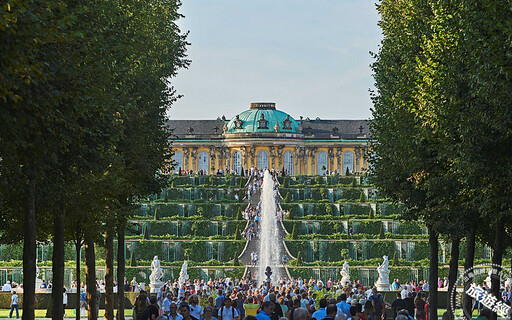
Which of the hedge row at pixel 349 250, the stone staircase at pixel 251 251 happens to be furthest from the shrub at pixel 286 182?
the hedge row at pixel 349 250

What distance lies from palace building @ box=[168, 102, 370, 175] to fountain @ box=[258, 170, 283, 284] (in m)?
40.9

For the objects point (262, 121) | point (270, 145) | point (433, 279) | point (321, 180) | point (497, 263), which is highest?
point (262, 121)

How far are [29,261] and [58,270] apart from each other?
2867 mm

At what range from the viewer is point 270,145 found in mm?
134625

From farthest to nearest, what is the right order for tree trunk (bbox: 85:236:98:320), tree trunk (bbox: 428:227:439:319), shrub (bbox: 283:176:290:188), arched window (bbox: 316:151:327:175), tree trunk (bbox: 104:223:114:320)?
arched window (bbox: 316:151:327:175), shrub (bbox: 283:176:290:188), tree trunk (bbox: 428:227:439:319), tree trunk (bbox: 104:223:114:320), tree trunk (bbox: 85:236:98:320)

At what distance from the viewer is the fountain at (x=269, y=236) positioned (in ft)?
208

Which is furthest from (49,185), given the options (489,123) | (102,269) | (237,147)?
(237,147)

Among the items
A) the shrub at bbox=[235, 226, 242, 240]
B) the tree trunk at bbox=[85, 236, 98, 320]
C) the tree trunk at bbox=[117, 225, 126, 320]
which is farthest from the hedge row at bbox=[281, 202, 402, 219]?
the tree trunk at bbox=[85, 236, 98, 320]

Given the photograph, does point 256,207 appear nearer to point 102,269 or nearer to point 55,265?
point 102,269

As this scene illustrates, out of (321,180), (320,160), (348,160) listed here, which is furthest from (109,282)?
(348,160)

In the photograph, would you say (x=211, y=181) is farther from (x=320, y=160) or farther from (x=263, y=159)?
(x=320, y=160)

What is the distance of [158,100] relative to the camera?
1224 inches

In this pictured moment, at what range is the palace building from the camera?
441 ft

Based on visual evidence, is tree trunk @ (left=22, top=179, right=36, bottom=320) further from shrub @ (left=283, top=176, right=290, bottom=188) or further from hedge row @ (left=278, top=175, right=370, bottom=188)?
hedge row @ (left=278, top=175, right=370, bottom=188)
